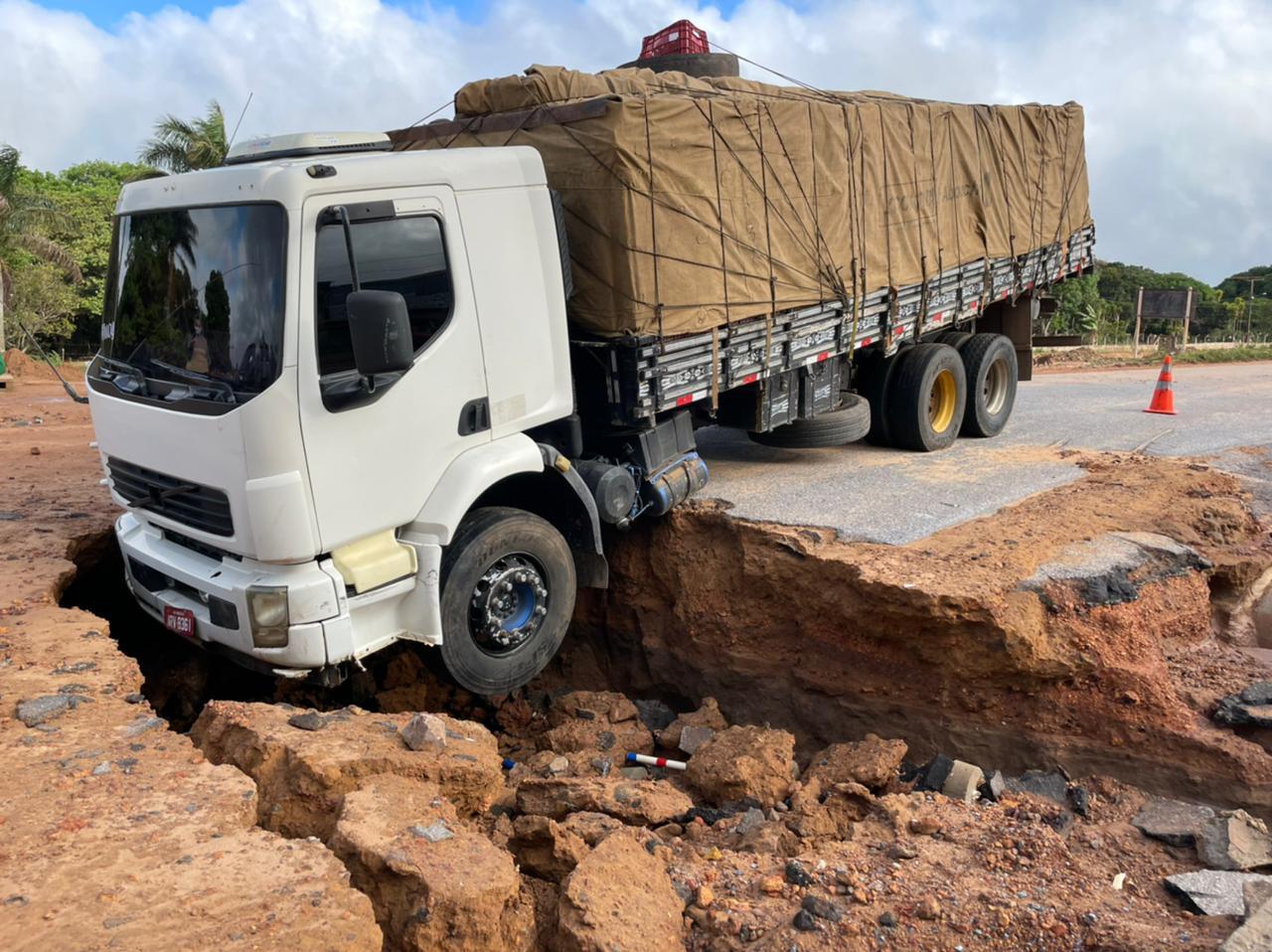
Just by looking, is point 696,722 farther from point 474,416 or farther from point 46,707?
point 46,707

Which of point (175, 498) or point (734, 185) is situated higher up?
point (734, 185)


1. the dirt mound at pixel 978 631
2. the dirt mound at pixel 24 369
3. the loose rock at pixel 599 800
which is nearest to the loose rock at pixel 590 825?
the loose rock at pixel 599 800

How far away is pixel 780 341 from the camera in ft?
22.4

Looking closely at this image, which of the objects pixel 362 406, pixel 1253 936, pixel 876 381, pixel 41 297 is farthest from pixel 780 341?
pixel 41 297

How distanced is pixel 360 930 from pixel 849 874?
2025 millimetres

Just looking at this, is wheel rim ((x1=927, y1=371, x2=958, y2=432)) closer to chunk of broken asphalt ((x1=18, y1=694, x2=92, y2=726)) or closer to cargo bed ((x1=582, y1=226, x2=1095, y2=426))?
cargo bed ((x1=582, y1=226, x2=1095, y2=426))

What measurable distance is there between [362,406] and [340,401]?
112 millimetres

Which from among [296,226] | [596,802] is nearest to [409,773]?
[596,802]

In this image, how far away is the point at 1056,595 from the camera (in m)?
5.65

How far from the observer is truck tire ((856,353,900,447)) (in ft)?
28.4

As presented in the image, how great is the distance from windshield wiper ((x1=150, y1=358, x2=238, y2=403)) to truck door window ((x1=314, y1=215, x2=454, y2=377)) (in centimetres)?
41

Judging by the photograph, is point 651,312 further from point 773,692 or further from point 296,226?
point 773,692

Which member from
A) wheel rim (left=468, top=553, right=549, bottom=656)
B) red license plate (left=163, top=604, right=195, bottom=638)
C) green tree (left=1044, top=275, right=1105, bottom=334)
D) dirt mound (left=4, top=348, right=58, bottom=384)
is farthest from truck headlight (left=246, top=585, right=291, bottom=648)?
green tree (left=1044, top=275, right=1105, bottom=334)

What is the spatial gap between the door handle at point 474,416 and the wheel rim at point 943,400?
5193 millimetres
